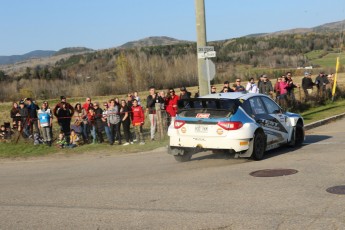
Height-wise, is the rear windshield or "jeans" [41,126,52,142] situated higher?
the rear windshield

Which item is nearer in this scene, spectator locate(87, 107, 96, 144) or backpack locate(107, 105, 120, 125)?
backpack locate(107, 105, 120, 125)

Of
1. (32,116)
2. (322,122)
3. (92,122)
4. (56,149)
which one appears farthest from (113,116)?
(322,122)

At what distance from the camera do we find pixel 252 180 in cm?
955

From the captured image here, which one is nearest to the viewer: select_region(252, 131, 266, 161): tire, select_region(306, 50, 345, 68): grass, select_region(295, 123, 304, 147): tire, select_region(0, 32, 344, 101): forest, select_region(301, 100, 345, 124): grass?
select_region(252, 131, 266, 161): tire

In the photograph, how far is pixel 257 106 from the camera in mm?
12812

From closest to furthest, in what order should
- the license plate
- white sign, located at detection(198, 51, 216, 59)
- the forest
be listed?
1. the license plate
2. white sign, located at detection(198, 51, 216, 59)
3. the forest

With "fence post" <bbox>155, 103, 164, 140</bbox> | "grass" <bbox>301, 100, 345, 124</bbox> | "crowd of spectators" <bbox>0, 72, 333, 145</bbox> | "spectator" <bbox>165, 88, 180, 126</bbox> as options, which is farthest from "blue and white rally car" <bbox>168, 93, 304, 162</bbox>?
"grass" <bbox>301, 100, 345, 124</bbox>

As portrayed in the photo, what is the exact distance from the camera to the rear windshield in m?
11.8

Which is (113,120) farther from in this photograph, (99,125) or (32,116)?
(32,116)

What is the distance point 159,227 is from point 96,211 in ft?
4.80

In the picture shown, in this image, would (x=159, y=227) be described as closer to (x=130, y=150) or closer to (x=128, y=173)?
(x=128, y=173)

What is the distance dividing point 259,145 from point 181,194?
393cm

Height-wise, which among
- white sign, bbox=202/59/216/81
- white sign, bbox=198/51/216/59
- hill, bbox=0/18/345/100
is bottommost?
hill, bbox=0/18/345/100

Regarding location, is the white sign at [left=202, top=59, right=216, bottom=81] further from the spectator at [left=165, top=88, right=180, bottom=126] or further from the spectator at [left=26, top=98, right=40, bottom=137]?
the spectator at [left=26, top=98, right=40, bottom=137]
